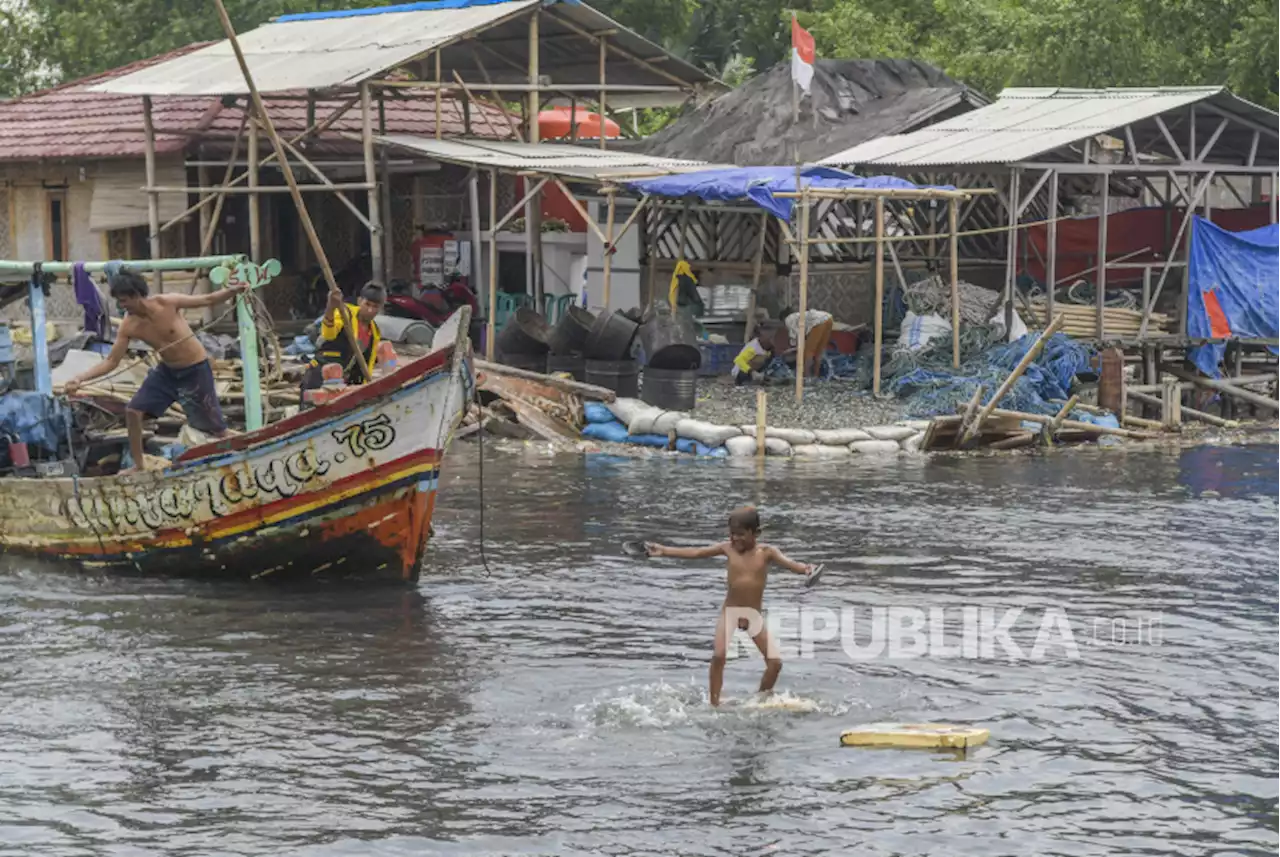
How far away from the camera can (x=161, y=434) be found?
1928 cm

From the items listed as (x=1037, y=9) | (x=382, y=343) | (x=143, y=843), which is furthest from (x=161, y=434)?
(x=1037, y=9)

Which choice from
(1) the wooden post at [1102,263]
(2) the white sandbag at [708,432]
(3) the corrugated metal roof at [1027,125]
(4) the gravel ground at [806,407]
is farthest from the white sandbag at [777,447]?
(1) the wooden post at [1102,263]

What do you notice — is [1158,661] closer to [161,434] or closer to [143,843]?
[143,843]

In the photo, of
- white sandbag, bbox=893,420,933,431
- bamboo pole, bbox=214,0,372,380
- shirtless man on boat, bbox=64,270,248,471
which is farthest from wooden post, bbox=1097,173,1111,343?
shirtless man on boat, bbox=64,270,248,471

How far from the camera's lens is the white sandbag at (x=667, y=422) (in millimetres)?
21625

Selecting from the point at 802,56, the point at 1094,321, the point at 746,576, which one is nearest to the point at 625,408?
the point at 802,56

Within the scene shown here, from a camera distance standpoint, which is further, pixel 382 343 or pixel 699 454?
pixel 699 454

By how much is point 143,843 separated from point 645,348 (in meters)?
14.0

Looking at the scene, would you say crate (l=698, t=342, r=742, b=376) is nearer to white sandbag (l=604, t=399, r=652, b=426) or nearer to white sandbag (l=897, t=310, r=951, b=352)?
white sandbag (l=897, t=310, r=951, b=352)

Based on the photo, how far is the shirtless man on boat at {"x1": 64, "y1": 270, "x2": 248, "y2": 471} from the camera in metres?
14.1

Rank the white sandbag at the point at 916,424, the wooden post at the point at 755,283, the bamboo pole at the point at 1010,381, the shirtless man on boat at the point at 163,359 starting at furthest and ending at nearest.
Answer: the wooden post at the point at 755,283
the white sandbag at the point at 916,424
the bamboo pole at the point at 1010,381
the shirtless man on boat at the point at 163,359

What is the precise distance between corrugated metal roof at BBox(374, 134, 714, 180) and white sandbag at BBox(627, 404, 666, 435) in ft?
10.0

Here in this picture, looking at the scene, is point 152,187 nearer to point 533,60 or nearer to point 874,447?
point 533,60

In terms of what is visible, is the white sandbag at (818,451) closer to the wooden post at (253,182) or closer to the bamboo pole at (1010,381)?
the bamboo pole at (1010,381)
